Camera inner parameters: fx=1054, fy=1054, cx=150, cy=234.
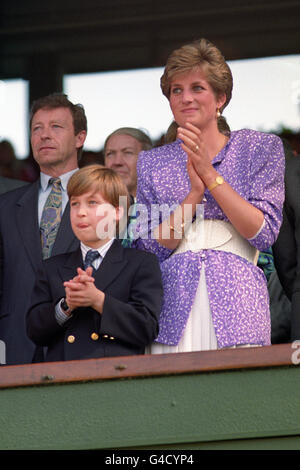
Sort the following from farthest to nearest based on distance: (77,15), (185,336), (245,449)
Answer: (77,15) → (185,336) → (245,449)

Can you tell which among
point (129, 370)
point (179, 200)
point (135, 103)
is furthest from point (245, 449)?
point (135, 103)

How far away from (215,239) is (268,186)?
0.26 m

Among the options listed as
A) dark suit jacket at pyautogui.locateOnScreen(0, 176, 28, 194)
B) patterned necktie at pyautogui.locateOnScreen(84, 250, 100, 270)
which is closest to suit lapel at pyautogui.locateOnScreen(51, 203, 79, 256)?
patterned necktie at pyautogui.locateOnScreen(84, 250, 100, 270)

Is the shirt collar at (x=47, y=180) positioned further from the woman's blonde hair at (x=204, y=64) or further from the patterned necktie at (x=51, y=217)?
the woman's blonde hair at (x=204, y=64)

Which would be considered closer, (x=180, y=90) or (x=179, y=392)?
(x=179, y=392)

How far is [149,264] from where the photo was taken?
348 centimetres

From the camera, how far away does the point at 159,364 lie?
3166 millimetres

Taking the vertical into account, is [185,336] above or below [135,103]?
below

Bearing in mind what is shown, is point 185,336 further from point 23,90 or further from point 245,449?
point 23,90

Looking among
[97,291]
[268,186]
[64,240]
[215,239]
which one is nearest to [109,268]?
[97,291]

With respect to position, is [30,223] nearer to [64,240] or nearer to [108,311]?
[64,240]

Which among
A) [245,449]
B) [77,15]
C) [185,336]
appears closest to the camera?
[245,449]
